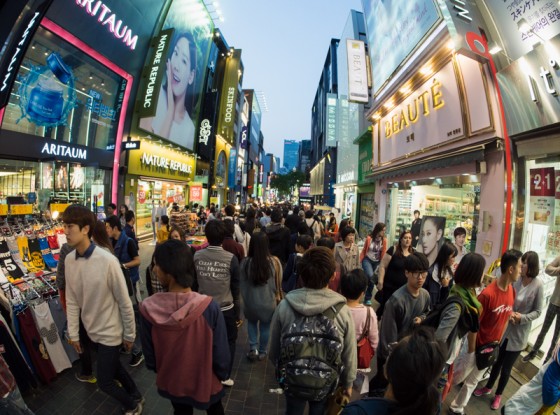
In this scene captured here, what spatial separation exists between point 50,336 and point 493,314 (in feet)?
16.6

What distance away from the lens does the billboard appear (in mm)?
7583

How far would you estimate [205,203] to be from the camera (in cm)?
2920

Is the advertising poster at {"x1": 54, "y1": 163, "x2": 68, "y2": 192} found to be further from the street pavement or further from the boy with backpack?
the boy with backpack

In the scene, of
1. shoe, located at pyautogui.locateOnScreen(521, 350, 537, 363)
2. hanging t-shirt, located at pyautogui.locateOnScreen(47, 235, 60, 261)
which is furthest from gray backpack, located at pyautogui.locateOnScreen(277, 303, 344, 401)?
hanging t-shirt, located at pyautogui.locateOnScreen(47, 235, 60, 261)

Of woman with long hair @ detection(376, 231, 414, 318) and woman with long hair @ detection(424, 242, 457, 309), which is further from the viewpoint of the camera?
woman with long hair @ detection(376, 231, 414, 318)

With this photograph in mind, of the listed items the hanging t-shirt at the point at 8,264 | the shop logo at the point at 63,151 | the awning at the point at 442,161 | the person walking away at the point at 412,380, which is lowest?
the hanging t-shirt at the point at 8,264

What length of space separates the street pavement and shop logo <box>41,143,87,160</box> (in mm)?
8793

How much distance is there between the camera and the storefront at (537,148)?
4.45 m

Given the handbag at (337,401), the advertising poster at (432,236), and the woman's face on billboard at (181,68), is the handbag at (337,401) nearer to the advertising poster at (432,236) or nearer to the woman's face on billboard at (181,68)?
the advertising poster at (432,236)

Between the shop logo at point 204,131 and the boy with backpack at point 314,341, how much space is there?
22.2 m

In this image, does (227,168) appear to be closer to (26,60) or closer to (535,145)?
(26,60)

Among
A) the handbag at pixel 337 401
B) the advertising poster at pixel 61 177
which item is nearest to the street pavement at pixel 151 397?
the handbag at pixel 337 401

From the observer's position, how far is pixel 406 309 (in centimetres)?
286

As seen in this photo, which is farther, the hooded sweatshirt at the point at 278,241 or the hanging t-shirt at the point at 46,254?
the hooded sweatshirt at the point at 278,241
